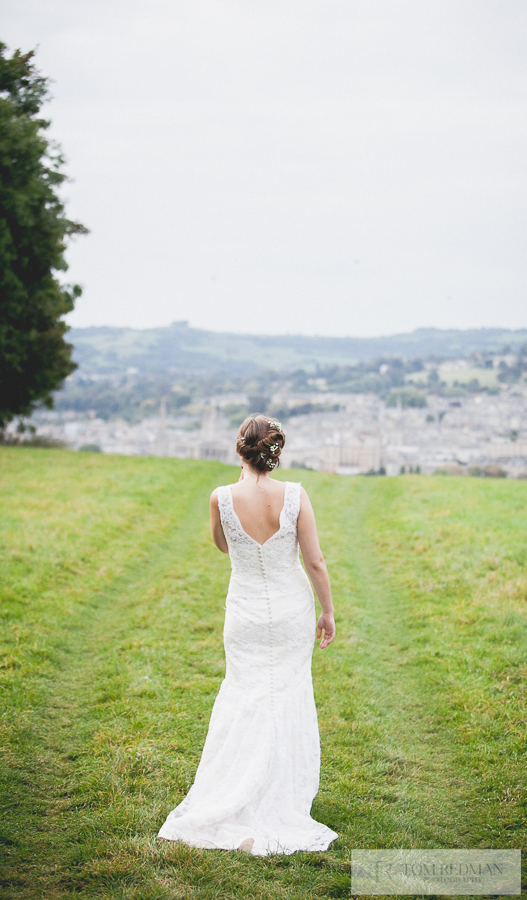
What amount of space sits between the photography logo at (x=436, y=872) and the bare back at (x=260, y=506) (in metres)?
2.30

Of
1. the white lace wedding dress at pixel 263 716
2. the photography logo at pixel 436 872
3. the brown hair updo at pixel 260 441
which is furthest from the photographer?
the brown hair updo at pixel 260 441

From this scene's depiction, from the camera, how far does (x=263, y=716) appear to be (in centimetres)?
474

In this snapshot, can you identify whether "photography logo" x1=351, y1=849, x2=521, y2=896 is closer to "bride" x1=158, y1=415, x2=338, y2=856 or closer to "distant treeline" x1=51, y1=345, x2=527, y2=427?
"bride" x1=158, y1=415, x2=338, y2=856

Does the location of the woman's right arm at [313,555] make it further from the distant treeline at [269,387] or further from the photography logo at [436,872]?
the distant treeline at [269,387]

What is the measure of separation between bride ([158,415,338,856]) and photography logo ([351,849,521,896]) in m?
Result: 0.37

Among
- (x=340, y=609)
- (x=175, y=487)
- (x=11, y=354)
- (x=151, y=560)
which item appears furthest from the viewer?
(x=11, y=354)

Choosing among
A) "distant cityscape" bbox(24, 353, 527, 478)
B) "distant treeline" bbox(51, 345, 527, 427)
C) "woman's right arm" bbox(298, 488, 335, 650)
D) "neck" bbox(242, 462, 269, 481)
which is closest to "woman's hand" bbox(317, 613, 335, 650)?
"woman's right arm" bbox(298, 488, 335, 650)

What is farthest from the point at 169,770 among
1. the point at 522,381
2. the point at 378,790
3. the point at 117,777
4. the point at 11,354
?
the point at 522,381

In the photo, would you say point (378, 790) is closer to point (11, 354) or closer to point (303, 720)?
point (303, 720)

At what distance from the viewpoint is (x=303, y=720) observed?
15.9 ft

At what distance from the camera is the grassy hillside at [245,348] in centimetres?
9812

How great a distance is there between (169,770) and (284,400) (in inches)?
2527

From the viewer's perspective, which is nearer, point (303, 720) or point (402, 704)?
point (303, 720)

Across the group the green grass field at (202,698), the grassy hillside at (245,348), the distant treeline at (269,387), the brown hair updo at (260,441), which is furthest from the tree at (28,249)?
the grassy hillside at (245,348)
